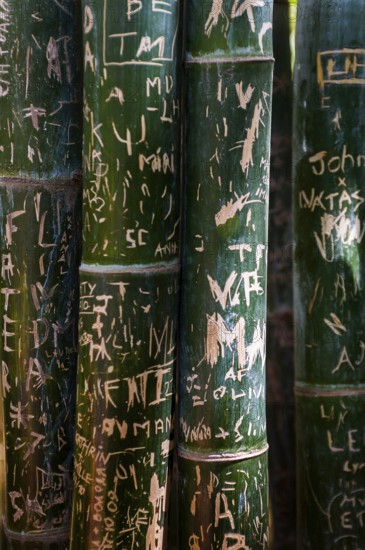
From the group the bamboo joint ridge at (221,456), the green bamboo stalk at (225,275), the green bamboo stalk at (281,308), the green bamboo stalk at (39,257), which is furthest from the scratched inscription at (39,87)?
the bamboo joint ridge at (221,456)

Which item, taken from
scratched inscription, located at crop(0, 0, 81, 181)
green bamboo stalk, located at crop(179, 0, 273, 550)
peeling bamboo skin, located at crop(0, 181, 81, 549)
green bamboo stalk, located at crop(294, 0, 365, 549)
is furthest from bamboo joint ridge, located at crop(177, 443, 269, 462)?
scratched inscription, located at crop(0, 0, 81, 181)

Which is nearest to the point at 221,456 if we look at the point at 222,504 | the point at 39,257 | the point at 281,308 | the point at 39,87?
the point at 222,504

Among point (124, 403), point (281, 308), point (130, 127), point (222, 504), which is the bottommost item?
point (222, 504)

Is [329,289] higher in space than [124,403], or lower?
higher

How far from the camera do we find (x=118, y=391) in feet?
3.72

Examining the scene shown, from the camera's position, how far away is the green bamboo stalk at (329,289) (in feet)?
3.85

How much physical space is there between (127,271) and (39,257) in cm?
17

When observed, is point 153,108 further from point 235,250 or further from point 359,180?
point 359,180

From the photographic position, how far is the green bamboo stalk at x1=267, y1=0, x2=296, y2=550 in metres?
1.26

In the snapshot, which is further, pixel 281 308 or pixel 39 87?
pixel 281 308

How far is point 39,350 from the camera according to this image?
122 cm

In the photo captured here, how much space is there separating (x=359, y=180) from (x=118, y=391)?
1.64ft

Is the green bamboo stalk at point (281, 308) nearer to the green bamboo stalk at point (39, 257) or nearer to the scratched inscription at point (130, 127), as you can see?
the scratched inscription at point (130, 127)

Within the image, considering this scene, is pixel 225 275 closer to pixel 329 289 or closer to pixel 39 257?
pixel 329 289
